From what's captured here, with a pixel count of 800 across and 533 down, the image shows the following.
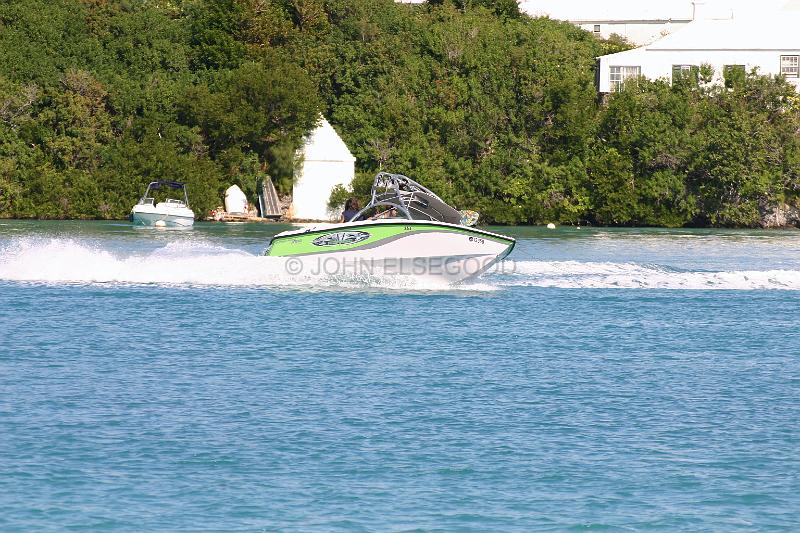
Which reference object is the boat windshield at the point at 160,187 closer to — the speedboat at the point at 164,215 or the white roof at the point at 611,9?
the speedboat at the point at 164,215

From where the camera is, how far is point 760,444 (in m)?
14.5

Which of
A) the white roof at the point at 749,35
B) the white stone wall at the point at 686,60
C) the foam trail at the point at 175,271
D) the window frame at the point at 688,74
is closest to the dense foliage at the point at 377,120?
the window frame at the point at 688,74

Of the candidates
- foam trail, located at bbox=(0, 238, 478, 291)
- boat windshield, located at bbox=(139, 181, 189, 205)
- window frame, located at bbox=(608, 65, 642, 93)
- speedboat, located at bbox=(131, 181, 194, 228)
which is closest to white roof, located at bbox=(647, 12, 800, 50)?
window frame, located at bbox=(608, 65, 642, 93)

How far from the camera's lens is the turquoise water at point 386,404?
40.0ft

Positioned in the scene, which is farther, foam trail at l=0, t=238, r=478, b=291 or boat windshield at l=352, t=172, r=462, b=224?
foam trail at l=0, t=238, r=478, b=291

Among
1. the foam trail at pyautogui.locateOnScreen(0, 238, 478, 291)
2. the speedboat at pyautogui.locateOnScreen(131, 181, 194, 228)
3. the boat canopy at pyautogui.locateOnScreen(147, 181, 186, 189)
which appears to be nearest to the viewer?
the foam trail at pyautogui.locateOnScreen(0, 238, 478, 291)

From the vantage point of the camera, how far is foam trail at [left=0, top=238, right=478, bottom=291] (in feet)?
101

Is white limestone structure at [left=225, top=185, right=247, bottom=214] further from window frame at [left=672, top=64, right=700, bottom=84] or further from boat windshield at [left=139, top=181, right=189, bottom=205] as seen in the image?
window frame at [left=672, top=64, right=700, bottom=84]

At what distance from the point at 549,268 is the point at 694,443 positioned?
21.6 metres

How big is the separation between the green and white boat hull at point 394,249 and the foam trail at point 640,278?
2931mm

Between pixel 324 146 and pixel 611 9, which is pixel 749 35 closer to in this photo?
pixel 324 146

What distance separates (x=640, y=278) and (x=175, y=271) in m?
11.9

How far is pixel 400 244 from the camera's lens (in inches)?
1150

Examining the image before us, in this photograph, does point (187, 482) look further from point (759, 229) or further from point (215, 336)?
point (759, 229)
